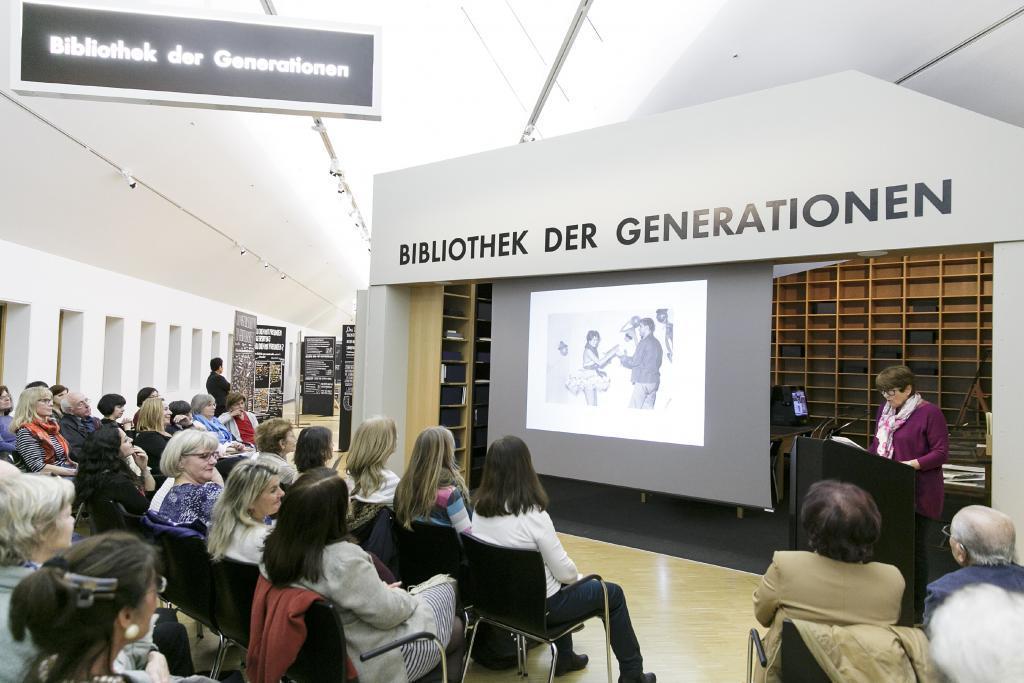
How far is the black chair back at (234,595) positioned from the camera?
7.34ft

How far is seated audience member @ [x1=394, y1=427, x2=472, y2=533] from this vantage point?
301cm

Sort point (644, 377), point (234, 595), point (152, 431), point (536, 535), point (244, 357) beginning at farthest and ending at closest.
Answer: point (244, 357), point (644, 377), point (152, 431), point (536, 535), point (234, 595)

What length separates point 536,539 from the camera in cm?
270

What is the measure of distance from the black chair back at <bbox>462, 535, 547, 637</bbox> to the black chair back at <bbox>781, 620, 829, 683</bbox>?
909mm

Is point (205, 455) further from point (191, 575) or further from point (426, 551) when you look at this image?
point (426, 551)

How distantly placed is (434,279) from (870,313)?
7.42 metres

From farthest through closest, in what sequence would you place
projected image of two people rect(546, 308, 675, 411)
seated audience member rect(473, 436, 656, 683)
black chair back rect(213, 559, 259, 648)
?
1. projected image of two people rect(546, 308, 675, 411)
2. seated audience member rect(473, 436, 656, 683)
3. black chair back rect(213, 559, 259, 648)

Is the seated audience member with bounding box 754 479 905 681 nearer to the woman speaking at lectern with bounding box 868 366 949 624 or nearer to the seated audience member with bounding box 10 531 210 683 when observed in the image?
the seated audience member with bounding box 10 531 210 683

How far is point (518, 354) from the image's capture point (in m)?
5.99

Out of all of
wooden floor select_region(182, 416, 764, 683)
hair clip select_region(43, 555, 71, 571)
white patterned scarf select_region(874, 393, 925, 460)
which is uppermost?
white patterned scarf select_region(874, 393, 925, 460)

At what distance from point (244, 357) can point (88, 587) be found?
13.9 metres

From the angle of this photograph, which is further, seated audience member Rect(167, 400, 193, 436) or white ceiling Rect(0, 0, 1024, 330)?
seated audience member Rect(167, 400, 193, 436)

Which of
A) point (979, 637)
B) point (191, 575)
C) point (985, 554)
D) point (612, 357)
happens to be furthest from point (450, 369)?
point (979, 637)

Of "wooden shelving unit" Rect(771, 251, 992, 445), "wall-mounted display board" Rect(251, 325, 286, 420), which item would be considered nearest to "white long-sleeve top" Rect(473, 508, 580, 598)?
"wooden shelving unit" Rect(771, 251, 992, 445)
